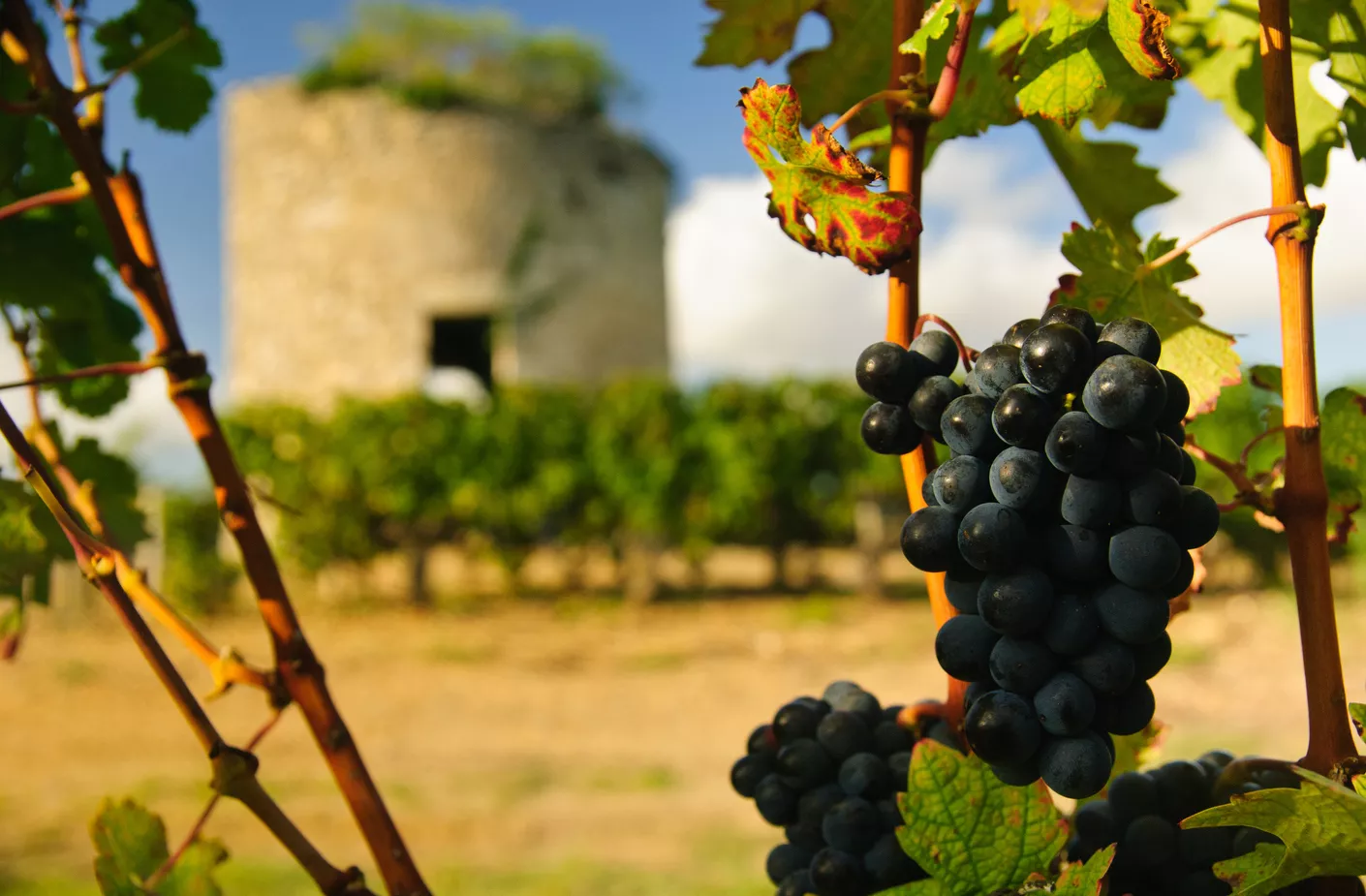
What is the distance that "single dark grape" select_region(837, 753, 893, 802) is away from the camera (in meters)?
0.62

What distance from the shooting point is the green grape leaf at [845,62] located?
68 centimetres

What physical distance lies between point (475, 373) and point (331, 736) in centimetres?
1619

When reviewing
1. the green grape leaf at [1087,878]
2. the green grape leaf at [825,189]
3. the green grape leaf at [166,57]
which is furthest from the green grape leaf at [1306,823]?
the green grape leaf at [166,57]

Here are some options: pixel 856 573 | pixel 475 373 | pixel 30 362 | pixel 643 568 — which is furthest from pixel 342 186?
pixel 30 362

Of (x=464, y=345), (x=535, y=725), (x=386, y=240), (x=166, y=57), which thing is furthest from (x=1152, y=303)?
(x=464, y=345)

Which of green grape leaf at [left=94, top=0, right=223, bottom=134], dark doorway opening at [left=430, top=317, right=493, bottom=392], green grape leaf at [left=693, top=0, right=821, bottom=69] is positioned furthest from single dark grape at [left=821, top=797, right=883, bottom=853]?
dark doorway opening at [left=430, top=317, right=493, bottom=392]

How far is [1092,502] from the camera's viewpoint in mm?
464

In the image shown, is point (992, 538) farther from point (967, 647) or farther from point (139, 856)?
point (139, 856)

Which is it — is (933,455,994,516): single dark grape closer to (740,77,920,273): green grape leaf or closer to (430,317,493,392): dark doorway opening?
(740,77,920,273): green grape leaf

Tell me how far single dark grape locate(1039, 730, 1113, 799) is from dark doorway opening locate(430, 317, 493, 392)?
15.1m

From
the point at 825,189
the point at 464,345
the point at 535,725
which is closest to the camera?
the point at 825,189

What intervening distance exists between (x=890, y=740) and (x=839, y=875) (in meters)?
0.08

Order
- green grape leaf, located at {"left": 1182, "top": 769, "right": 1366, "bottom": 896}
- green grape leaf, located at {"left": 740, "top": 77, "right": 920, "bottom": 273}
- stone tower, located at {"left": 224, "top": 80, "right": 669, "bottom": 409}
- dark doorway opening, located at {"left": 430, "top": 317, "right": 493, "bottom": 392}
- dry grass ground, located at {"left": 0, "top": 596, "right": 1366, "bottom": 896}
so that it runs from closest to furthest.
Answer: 1. green grape leaf, located at {"left": 1182, "top": 769, "right": 1366, "bottom": 896}
2. green grape leaf, located at {"left": 740, "top": 77, "right": 920, "bottom": 273}
3. dry grass ground, located at {"left": 0, "top": 596, "right": 1366, "bottom": 896}
4. stone tower, located at {"left": 224, "top": 80, "right": 669, "bottom": 409}
5. dark doorway opening, located at {"left": 430, "top": 317, "right": 493, "bottom": 392}

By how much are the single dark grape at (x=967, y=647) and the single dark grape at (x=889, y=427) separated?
0.08 meters
